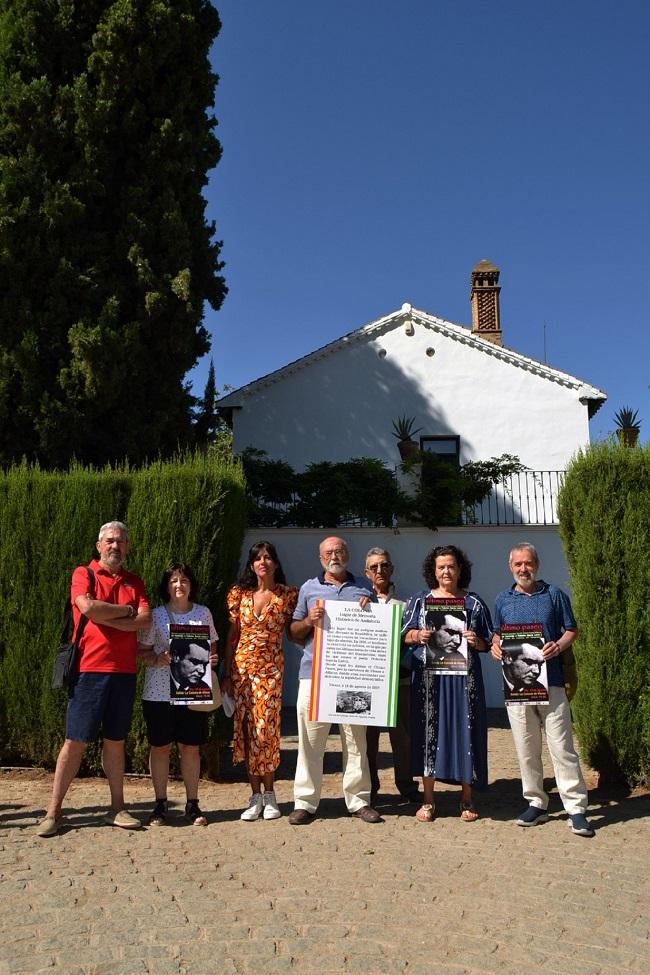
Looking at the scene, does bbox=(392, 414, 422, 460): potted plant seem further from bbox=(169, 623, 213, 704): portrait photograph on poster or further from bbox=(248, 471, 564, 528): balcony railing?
bbox=(169, 623, 213, 704): portrait photograph on poster


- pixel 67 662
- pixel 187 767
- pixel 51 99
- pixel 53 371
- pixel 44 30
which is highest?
pixel 44 30

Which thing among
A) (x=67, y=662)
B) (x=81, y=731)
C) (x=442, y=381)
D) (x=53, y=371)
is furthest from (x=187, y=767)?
(x=442, y=381)

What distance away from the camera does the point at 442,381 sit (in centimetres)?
2112

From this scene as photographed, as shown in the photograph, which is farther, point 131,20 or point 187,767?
point 131,20

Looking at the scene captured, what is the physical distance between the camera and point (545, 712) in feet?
17.9

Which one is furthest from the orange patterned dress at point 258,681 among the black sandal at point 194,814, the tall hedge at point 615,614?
the tall hedge at point 615,614

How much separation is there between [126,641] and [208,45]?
1344cm

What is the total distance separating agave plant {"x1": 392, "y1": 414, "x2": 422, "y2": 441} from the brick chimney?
14.2 feet

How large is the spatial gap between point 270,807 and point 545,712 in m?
2.09

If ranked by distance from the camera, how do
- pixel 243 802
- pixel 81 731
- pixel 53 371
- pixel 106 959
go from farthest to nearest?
pixel 53 371
pixel 243 802
pixel 81 731
pixel 106 959

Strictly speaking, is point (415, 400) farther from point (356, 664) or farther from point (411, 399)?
point (356, 664)

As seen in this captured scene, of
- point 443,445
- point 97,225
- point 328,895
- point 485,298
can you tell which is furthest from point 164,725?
point 485,298

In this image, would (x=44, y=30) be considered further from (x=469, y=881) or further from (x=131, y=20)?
(x=469, y=881)

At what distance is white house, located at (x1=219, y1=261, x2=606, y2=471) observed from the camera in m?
20.6
